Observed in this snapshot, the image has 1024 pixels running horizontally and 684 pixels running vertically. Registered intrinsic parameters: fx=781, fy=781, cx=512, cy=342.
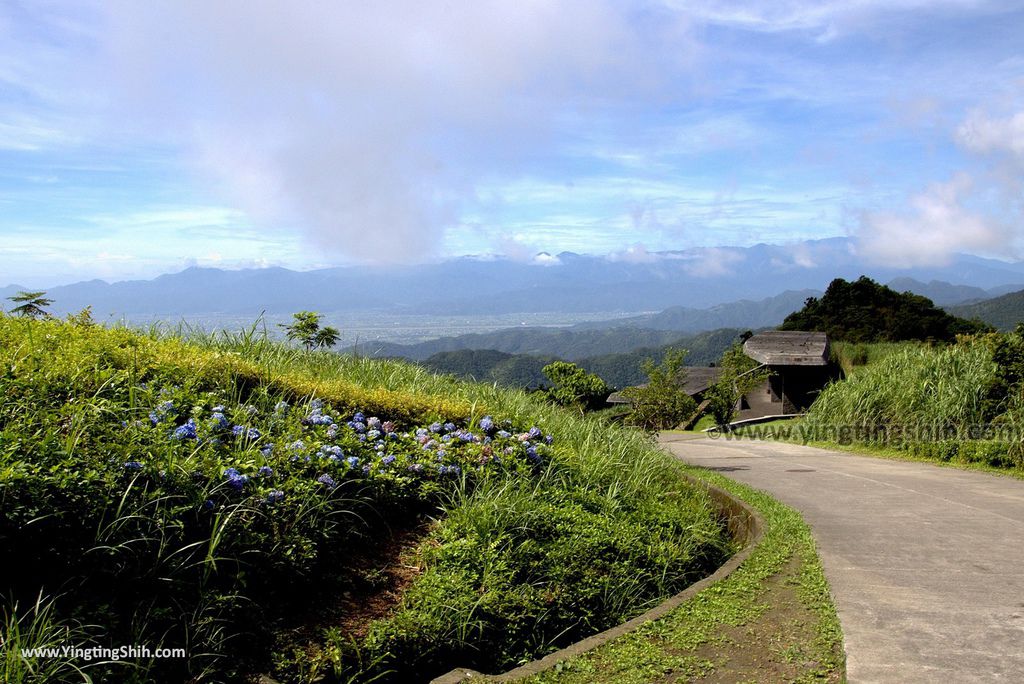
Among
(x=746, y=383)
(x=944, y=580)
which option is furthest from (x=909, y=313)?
(x=944, y=580)

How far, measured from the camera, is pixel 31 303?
7992 millimetres

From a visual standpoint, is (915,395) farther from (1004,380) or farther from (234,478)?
(234,478)

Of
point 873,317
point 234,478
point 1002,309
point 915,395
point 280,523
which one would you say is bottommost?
point 280,523

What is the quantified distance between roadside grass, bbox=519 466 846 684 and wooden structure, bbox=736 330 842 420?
1960cm

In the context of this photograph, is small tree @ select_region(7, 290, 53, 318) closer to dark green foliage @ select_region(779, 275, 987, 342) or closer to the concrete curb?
the concrete curb

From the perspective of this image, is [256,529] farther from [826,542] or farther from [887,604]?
[826,542]

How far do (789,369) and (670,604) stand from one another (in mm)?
23173

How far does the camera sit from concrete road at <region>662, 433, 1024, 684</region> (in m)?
4.06

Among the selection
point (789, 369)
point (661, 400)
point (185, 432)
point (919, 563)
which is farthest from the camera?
point (789, 369)

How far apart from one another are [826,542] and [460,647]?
3.79 m

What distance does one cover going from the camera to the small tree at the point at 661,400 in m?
14.5

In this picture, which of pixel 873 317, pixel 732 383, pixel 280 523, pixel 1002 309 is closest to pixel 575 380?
pixel 732 383

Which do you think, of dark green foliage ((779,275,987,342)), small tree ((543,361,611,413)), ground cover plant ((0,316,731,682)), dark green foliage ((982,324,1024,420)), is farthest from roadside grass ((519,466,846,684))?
dark green foliage ((779,275,987,342))

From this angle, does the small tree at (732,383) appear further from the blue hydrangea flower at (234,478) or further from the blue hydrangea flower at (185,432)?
the blue hydrangea flower at (234,478)
